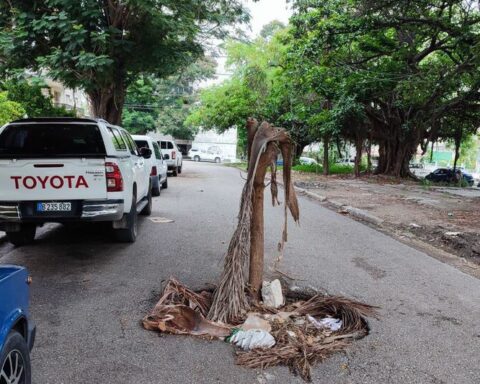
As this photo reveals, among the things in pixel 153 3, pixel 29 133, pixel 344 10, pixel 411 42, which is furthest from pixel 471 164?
pixel 29 133

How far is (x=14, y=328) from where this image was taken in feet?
9.23

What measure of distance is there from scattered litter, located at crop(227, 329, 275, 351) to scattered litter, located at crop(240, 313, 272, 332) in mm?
110

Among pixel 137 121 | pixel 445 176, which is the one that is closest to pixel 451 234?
pixel 445 176

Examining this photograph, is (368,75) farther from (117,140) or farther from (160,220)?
(117,140)

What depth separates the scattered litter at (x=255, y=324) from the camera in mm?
4133

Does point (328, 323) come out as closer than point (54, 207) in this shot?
Yes

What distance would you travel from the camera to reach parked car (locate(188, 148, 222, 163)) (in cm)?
5572

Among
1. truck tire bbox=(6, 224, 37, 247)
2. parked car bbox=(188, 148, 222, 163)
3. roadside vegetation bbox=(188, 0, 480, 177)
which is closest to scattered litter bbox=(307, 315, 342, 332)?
truck tire bbox=(6, 224, 37, 247)

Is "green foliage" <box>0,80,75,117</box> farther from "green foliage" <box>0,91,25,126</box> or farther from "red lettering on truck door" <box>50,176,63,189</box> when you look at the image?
"red lettering on truck door" <box>50,176,63,189</box>

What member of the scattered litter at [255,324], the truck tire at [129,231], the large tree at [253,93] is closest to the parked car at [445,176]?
the large tree at [253,93]

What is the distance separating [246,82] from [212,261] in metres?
28.1

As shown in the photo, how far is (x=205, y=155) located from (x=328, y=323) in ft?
172

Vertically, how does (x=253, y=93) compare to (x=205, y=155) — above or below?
above

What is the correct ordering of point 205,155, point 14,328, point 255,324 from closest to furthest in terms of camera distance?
point 14,328
point 255,324
point 205,155
